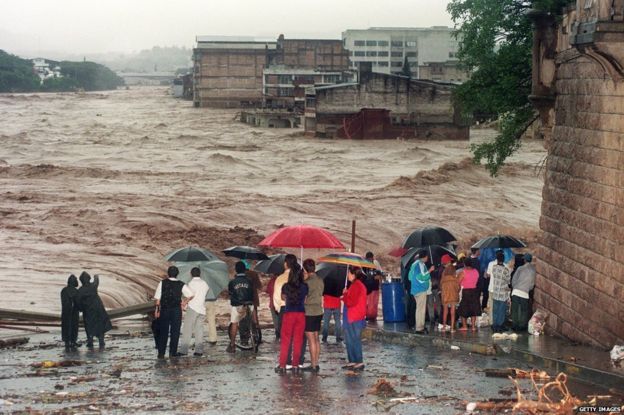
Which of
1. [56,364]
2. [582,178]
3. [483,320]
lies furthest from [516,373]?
[56,364]

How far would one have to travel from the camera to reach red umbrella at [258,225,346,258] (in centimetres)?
1733

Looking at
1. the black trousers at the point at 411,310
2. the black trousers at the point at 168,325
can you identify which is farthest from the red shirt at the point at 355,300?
the black trousers at the point at 411,310

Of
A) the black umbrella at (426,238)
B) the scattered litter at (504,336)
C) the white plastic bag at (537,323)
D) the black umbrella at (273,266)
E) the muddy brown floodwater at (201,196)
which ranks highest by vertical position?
the black umbrella at (426,238)

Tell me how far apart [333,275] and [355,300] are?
65.5 inches

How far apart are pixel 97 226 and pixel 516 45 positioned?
14.5 m

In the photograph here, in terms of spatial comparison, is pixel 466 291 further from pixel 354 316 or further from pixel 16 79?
pixel 16 79

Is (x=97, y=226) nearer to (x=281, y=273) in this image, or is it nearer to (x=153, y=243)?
(x=153, y=243)

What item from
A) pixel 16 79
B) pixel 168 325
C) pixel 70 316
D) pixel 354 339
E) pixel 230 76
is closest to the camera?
pixel 354 339

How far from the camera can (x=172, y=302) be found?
52.4ft

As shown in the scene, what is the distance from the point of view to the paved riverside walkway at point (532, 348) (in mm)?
13836

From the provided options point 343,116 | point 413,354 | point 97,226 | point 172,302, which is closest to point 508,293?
point 413,354

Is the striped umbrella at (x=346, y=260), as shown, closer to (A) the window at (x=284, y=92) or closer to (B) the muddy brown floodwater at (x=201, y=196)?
(B) the muddy brown floodwater at (x=201, y=196)

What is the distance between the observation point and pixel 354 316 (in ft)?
49.2

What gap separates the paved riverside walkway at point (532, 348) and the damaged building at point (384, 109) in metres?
61.3
